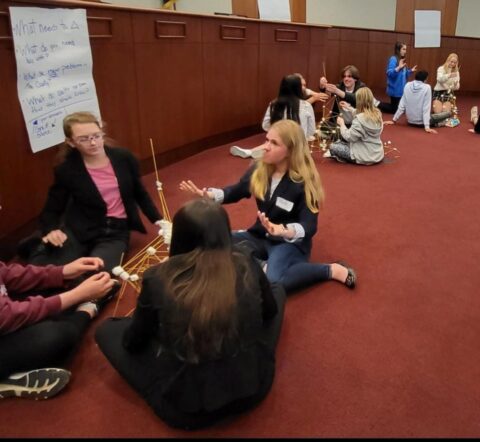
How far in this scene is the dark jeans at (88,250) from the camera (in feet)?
7.09

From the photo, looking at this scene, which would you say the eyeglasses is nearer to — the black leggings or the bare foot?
the black leggings

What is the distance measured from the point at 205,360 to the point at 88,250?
1.25 metres

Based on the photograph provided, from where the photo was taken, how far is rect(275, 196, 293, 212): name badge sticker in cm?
208

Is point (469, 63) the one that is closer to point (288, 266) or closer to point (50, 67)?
point (288, 266)

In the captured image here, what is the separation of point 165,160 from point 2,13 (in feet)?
6.26

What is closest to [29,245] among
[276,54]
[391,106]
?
[276,54]

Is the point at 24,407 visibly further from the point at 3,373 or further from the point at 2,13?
the point at 2,13

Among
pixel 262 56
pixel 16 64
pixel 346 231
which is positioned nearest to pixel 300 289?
pixel 346 231

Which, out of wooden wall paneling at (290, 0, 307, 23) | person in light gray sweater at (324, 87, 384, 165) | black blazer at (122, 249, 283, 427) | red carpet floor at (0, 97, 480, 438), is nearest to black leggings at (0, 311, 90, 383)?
red carpet floor at (0, 97, 480, 438)

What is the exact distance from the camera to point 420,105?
218 inches

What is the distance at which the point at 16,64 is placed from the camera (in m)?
2.25

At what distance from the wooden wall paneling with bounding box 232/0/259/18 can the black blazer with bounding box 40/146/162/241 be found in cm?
513

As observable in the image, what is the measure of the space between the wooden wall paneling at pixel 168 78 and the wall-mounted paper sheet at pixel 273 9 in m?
1.94

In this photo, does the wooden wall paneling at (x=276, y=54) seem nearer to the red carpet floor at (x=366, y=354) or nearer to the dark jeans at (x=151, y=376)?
the red carpet floor at (x=366, y=354)
